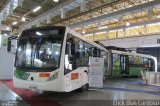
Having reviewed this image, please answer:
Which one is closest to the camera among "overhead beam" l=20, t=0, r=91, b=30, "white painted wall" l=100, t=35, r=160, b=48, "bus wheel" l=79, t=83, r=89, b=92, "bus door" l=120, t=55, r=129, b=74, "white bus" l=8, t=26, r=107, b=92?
"white bus" l=8, t=26, r=107, b=92

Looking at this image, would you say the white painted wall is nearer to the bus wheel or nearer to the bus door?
the bus door

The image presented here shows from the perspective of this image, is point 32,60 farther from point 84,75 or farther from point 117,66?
point 117,66

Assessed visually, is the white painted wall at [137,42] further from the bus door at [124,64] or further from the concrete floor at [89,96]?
the concrete floor at [89,96]

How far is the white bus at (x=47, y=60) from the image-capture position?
6.84 m

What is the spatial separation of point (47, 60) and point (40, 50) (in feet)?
1.63

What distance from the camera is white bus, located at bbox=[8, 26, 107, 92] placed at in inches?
269

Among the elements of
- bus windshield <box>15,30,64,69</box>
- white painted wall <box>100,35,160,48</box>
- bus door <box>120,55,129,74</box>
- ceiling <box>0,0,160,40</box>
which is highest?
ceiling <box>0,0,160,40</box>

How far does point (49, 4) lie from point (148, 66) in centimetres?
1204

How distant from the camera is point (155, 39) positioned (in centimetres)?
2266

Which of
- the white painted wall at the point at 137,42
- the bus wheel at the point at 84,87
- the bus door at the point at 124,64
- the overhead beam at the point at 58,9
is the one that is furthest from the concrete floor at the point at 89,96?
the white painted wall at the point at 137,42

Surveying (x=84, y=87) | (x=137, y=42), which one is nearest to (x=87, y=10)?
(x=84, y=87)

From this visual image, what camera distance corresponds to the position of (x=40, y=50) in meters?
7.20

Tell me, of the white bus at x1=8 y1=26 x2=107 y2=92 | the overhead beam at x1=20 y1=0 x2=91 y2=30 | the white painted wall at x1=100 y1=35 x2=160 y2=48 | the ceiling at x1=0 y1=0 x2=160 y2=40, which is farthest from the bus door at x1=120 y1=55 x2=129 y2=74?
the white bus at x1=8 y1=26 x2=107 y2=92

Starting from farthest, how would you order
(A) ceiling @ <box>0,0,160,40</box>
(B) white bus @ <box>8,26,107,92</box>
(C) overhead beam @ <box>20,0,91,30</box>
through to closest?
(C) overhead beam @ <box>20,0,91,30</box> → (A) ceiling @ <box>0,0,160,40</box> → (B) white bus @ <box>8,26,107,92</box>
